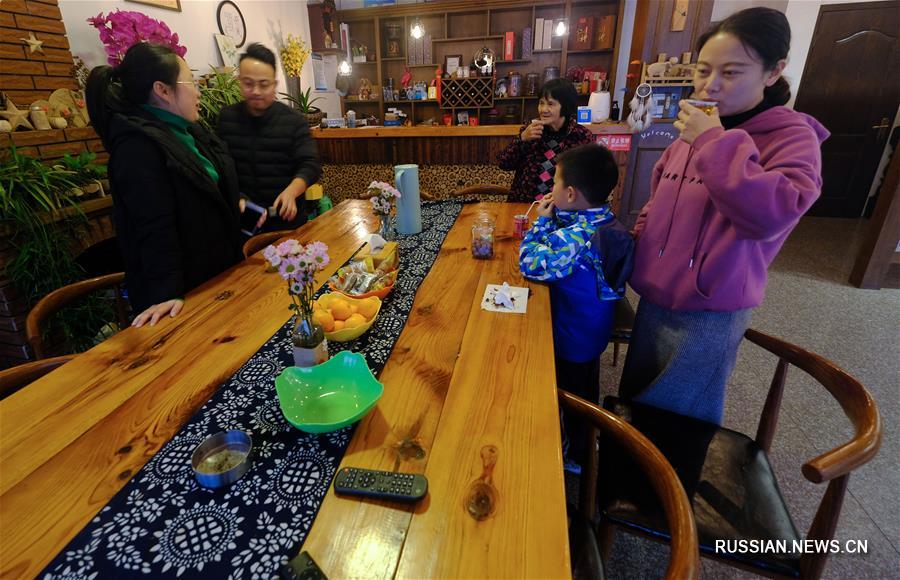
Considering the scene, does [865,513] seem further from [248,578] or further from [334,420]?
[248,578]

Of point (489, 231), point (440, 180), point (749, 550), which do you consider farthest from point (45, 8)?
point (749, 550)

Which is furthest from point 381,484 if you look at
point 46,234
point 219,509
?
point 46,234

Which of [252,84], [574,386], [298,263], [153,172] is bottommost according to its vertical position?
[574,386]

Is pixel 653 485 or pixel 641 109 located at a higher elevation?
pixel 641 109

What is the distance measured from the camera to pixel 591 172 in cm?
134

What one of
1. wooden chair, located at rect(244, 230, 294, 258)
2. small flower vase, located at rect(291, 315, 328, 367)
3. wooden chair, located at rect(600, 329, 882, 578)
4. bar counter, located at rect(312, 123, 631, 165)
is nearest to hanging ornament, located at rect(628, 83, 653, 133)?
bar counter, located at rect(312, 123, 631, 165)

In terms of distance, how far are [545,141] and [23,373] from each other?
2.24m

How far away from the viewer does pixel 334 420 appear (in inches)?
32.5

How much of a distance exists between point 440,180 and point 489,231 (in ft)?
7.10

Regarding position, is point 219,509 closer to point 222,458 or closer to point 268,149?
point 222,458

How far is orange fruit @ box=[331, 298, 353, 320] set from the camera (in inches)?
45.0

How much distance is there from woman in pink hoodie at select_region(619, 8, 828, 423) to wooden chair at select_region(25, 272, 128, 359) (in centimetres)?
178

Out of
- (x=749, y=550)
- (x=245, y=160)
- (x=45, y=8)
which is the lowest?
(x=749, y=550)

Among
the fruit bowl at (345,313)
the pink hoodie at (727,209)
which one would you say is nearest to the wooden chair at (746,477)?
the pink hoodie at (727,209)
